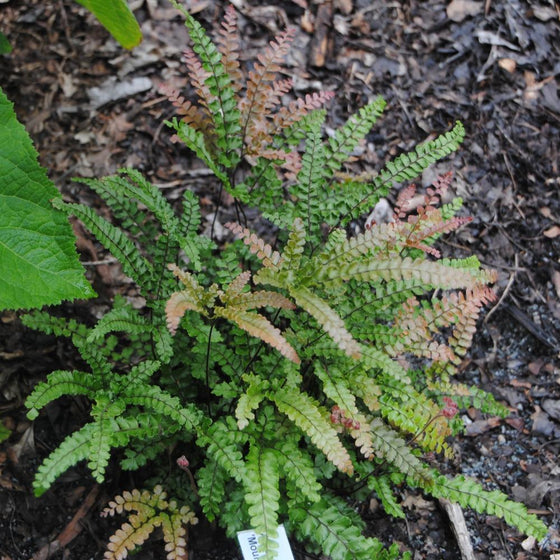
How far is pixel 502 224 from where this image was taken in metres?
4.22

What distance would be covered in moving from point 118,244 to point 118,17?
127 cm

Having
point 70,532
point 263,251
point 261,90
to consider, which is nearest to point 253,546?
point 70,532

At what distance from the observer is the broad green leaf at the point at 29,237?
2355 mm

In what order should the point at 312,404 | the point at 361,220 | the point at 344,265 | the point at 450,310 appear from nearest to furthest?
the point at 344,265
the point at 312,404
the point at 450,310
the point at 361,220

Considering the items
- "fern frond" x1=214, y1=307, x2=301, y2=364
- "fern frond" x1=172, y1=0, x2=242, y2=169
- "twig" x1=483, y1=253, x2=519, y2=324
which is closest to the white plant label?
"fern frond" x1=214, y1=307, x2=301, y2=364

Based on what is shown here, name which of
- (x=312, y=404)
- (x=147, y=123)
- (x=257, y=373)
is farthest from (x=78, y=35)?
(x=312, y=404)

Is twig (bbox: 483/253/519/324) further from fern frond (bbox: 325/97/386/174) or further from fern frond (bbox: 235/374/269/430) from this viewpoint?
fern frond (bbox: 235/374/269/430)

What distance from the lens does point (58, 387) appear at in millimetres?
2598

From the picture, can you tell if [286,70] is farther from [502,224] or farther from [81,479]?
[81,479]

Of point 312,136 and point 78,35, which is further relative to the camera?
point 78,35

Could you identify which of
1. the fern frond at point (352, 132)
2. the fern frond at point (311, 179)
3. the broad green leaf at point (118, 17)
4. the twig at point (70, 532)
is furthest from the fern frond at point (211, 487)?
the broad green leaf at point (118, 17)

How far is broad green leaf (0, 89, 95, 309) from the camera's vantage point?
2355 mm

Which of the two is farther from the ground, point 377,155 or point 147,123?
point 147,123

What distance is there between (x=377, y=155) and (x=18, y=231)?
8.79 ft
